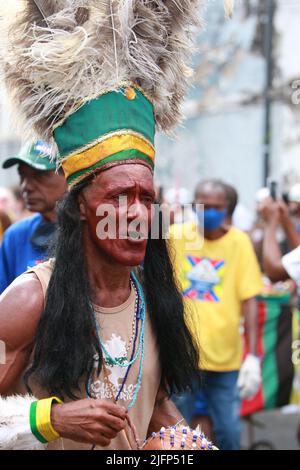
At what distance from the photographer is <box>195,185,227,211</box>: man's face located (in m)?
5.97

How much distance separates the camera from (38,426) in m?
2.33

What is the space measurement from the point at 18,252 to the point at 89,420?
1823 millimetres

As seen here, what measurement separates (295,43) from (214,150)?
237 centimetres

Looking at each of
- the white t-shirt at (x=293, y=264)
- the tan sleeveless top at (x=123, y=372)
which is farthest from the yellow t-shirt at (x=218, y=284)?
the tan sleeveless top at (x=123, y=372)

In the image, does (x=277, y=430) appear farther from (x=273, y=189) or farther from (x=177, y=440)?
(x=177, y=440)

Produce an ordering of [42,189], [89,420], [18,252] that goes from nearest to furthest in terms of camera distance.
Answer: [89,420] → [18,252] → [42,189]

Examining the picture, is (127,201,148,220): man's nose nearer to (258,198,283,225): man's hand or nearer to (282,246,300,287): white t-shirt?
(282,246,300,287): white t-shirt

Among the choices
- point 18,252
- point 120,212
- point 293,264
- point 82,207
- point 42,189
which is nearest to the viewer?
point 120,212

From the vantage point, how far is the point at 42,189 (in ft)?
13.8

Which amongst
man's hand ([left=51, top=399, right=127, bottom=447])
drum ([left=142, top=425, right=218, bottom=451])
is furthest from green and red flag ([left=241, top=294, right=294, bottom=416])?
man's hand ([left=51, top=399, right=127, bottom=447])

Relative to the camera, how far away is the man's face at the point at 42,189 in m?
4.17

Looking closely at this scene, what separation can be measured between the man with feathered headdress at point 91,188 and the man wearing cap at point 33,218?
1.19 meters

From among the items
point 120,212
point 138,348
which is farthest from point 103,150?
point 138,348
